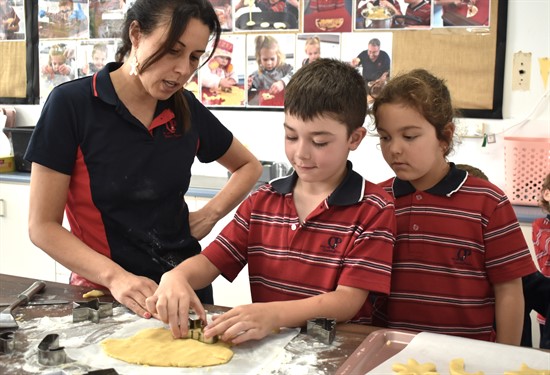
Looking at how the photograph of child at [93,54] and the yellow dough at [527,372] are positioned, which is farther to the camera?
the photograph of child at [93,54]

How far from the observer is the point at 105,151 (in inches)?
57.0

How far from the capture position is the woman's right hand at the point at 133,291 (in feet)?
4.08

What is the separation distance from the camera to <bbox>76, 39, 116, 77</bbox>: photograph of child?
11.6ft

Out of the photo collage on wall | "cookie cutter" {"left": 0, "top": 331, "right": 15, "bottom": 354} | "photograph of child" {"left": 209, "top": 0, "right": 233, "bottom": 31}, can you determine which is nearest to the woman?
"cookie cutter" {"left": 0, "top": 331, "right": 15, "bottom": 354}

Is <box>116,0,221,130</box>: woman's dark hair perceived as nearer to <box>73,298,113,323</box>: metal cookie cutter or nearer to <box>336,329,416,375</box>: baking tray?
<box>73,298,113,323</box>: metal cookie cutter

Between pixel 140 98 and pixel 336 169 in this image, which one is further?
pixel 140 98

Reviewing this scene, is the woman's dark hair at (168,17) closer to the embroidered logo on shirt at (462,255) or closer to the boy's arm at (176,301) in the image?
the boy's arm at (176,301)

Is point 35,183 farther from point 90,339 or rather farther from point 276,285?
point 276,285

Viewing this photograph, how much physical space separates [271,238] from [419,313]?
0.35 m

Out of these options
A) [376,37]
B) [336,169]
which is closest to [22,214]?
[376,37]

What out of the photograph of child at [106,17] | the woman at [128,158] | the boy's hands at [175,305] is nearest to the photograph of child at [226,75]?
the photograph of child at [106,17]

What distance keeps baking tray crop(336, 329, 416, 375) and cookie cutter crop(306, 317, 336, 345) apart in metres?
0.05

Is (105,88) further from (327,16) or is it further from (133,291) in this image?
→ (327,16)

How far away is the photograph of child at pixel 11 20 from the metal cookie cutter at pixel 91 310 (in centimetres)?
293
